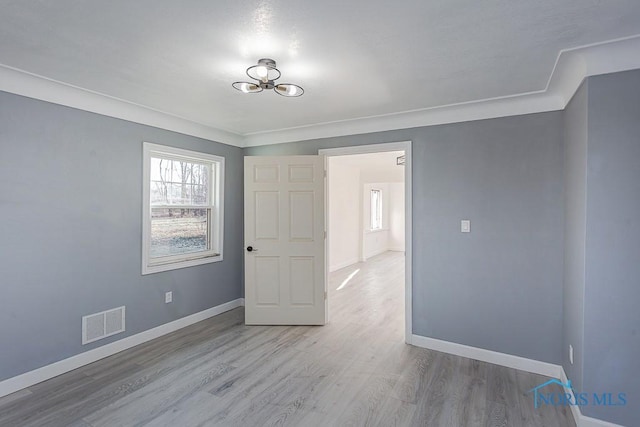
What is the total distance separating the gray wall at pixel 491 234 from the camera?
2.80m

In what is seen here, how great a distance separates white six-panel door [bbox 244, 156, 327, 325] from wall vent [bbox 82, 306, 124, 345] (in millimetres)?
1348

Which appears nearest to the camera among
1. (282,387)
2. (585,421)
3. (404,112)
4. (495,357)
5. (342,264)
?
(585,421)

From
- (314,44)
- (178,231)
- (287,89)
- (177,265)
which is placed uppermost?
(314,44)

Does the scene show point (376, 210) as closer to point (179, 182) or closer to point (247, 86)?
point (179, 182)

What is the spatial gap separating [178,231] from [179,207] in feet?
0.96

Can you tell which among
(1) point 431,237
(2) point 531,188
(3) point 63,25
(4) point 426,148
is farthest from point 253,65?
(2) point 531,188

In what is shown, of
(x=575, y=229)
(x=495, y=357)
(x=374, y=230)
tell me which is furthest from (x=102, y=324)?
(x=374, y=230)

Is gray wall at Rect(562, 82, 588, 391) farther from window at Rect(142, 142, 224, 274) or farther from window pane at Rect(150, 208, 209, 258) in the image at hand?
window pane at Rect(150, 208, 209, 258)

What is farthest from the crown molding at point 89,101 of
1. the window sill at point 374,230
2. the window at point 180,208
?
the window sill at point 374,230

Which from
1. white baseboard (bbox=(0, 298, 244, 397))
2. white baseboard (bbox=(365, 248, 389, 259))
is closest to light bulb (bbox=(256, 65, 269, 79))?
white baseboard (bbox=(0, 298, 244, 397))

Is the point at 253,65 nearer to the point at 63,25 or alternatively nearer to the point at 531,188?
the point at 63,25

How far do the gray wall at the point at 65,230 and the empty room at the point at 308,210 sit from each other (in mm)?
17

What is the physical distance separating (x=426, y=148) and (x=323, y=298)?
209cm

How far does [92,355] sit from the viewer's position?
2963mm
